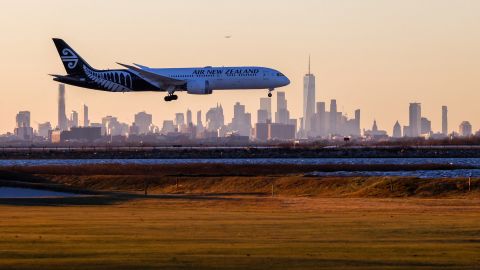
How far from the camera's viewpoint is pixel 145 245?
96.6 feet

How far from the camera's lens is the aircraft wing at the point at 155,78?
109 metres

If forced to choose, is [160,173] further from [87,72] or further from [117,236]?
[117,236]

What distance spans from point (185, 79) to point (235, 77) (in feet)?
15.5

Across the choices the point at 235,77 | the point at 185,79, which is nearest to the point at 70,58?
the point at 185,79

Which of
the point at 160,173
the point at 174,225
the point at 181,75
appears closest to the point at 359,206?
the point at 174,225

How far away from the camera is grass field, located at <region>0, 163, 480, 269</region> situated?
25.9 meters

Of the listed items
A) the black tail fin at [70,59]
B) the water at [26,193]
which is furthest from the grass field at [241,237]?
the black tail fin at [70,59]

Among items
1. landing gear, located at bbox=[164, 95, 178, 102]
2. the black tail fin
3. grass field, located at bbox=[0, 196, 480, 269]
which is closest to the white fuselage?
landing gear, located at bbox=[164, 95, 178, 102]

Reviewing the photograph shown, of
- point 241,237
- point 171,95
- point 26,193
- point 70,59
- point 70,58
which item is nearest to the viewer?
point 241,237

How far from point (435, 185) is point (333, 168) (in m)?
32.7

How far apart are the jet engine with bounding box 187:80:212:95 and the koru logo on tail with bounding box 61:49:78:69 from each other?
49.9ft

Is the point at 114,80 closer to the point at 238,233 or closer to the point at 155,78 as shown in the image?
the point at 155,78

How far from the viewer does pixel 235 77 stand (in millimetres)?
109250

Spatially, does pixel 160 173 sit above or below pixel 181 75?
below
